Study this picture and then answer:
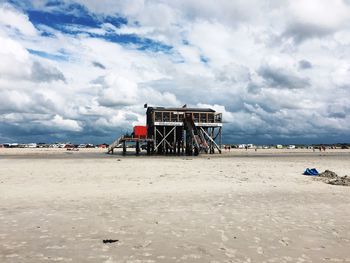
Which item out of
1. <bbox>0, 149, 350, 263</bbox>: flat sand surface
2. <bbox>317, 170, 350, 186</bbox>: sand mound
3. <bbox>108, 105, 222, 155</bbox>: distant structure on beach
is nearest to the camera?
<bbox>0, 149, 350, 263</bbox>: flat sand surface

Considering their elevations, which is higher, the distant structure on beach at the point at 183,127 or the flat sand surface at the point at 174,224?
the distant structure on beach at the point at 183,127

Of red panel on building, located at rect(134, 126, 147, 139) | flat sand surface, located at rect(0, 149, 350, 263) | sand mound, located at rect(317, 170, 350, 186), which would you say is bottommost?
flat sand surface, located at rect(0, 149, 350, 263)

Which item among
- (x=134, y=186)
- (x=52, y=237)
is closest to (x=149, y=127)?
(x=134, y=186)

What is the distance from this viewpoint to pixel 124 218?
935cm

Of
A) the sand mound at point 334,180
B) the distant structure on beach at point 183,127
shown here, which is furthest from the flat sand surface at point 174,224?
the distant structure on beach at point 183,127

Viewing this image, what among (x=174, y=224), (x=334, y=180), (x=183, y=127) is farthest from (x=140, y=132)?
(x=174, y=224)

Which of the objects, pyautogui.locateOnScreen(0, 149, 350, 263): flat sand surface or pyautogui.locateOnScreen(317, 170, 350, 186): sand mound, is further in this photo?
pyautogui.locateOnScreen(317, 170, 350, 186): sand mound

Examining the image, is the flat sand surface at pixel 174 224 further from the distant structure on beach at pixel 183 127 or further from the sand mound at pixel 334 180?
the distant structure on beach at pixel 183 127

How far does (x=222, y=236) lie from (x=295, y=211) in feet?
12.4

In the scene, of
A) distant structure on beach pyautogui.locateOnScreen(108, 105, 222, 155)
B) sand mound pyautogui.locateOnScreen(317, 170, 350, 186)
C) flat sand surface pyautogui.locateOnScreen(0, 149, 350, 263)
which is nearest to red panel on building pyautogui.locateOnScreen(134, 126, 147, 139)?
distant structure on beach pyautogui.locateOnScreen(108, 105, 222, 155)

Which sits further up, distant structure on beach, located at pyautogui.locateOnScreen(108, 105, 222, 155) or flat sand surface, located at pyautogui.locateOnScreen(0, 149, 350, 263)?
distant structure on beach, located at pyautogui.locateOnScreen(108, 105, 222, 155)

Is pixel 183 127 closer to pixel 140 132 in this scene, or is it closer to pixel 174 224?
pixel 140 132

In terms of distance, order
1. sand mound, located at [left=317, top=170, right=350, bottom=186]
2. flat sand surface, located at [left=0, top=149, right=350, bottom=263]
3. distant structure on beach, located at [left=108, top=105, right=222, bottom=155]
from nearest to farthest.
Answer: flat sand surface, located at [left=0, top=149, right=350, bottom=263] < sand mound, located at [left=317, top=170, right=350, bottom=186] < distant structure on beach, located at [left=108, top=105, right=222, bottom=155]

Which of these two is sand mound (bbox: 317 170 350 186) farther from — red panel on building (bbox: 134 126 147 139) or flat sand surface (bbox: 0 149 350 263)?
red panel on building (bbox: 134 126 147 139)
